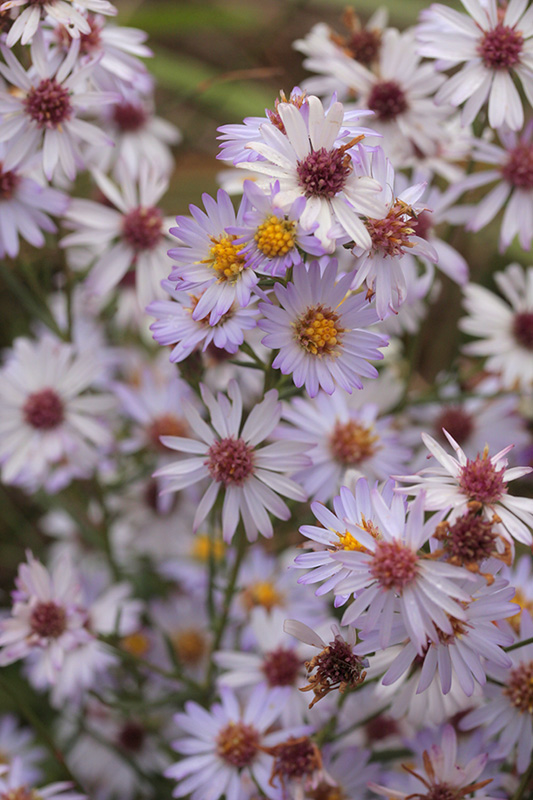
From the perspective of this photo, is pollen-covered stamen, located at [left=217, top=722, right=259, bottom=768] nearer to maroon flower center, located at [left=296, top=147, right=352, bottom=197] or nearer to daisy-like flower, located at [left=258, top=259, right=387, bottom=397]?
daisy-like flower, located at [left=258, top=259, right=387, bottom=397]

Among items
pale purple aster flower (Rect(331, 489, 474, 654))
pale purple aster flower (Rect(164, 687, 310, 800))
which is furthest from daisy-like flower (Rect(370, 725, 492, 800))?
pale purple aster flower (Rect(331, 489, 474, 654))

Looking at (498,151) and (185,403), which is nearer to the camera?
(185,403)

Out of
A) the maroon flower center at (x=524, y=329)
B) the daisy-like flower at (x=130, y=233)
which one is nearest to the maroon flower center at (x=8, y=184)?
the daisy-like flower at (x=130, y=233)

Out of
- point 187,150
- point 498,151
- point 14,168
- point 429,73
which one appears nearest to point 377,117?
point 429,73

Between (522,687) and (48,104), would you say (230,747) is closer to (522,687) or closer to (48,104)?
(522,687)

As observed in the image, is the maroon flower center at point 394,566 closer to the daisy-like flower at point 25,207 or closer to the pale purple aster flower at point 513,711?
the pale purple aster flower at point 513,711

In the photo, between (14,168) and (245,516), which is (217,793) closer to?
(245,516)
